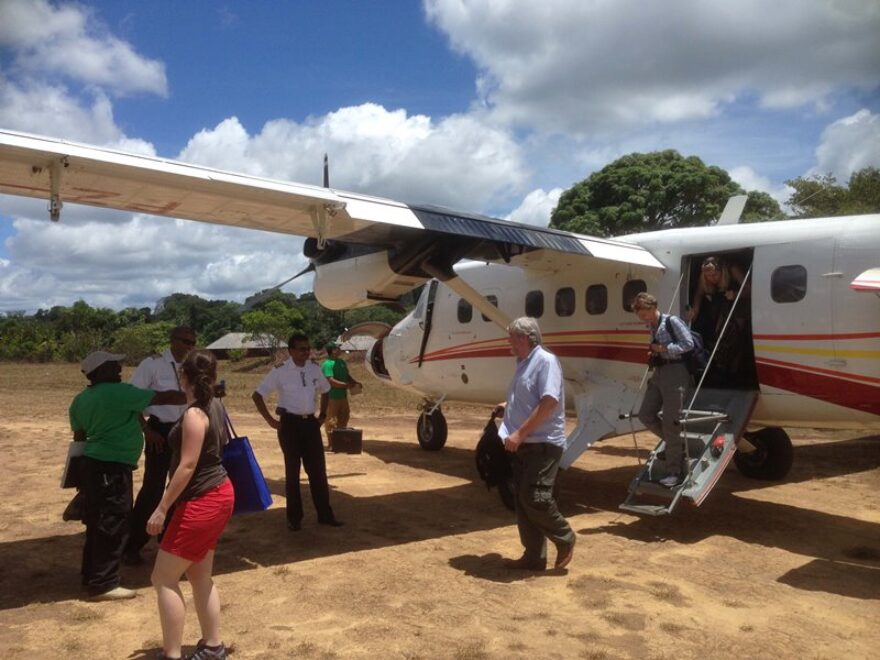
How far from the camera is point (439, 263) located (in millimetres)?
7883

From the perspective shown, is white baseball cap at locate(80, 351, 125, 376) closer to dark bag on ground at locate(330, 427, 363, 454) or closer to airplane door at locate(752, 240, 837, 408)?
airplane door at locate(752, 240, 837, 408)

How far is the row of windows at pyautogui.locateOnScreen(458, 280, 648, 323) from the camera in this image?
8570mm

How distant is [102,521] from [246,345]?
2168 inches

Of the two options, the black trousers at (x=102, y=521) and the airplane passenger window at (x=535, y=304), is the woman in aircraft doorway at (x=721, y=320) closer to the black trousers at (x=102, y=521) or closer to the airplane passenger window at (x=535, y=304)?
the airplane passenger window at (x=535, y=304)

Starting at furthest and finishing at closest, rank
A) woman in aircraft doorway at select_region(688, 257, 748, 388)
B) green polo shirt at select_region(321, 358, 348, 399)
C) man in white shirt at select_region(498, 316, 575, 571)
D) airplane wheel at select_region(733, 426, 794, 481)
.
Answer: green polo shirt at select_region(321, 358, 348, 399), airplane wheel at select_region(733, 426, 794, 481), woman in aircraft doorway at select_region(688, 257, 748, 388), man in white shirt at select_region(498, 316, 575, 571)

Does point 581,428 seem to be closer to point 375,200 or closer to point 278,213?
point 375,200

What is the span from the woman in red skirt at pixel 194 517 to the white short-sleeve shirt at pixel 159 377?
209cm

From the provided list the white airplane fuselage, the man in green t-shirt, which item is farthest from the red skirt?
the man in green t-shirt

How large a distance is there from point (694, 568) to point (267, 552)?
12.1ft

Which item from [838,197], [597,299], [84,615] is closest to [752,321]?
[597,299]

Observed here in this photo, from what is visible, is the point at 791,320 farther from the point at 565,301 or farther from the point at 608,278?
the point at 565,301

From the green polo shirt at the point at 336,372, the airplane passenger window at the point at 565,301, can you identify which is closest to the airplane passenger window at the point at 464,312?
the airplane passenger window at the point at 565,301

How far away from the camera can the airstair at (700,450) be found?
6.70 meters

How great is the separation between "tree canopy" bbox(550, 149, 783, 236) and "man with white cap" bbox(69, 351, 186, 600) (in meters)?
24.6
